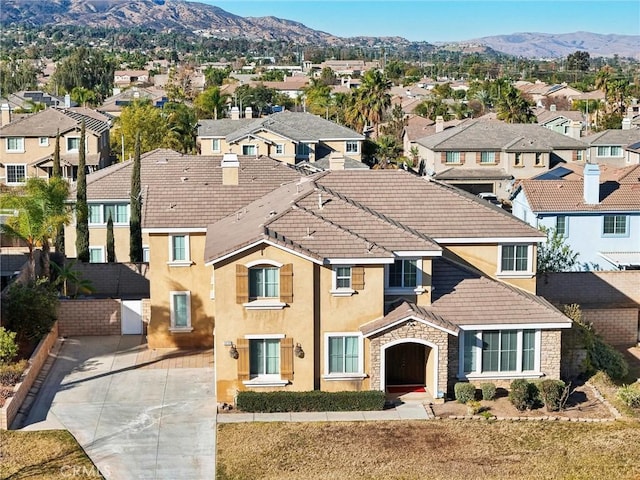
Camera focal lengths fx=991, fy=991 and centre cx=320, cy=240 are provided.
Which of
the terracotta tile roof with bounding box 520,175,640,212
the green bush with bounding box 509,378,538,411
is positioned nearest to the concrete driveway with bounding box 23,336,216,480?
the green bush with bounding box 509,378,538,411

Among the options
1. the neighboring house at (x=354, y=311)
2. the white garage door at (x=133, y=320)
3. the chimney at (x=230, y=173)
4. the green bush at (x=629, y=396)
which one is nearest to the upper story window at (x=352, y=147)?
the chimney at (x=230, y=173)

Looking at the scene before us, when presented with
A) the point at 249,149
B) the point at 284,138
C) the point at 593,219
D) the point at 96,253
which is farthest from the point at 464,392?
the point at 249,149

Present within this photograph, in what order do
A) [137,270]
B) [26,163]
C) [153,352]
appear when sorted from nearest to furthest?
[153,352]
[137,270]
[26,163]

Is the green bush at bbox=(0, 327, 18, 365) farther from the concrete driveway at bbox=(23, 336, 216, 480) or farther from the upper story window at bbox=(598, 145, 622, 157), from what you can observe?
the upper story window at bbox=(598, 145, 622, 157)

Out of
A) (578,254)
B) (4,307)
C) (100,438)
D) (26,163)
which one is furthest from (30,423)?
(26,163)

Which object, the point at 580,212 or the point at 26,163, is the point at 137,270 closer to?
the point at 580,212
